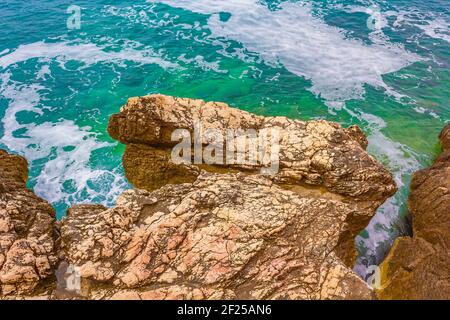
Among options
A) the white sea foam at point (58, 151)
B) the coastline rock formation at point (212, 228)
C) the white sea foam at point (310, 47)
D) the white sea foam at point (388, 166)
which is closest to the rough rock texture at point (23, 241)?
the coastline rock formation at point (212, 228)

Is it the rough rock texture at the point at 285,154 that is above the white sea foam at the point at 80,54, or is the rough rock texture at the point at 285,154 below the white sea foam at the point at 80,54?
above

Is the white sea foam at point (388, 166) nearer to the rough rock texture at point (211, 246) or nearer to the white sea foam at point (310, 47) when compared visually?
the white sea foam at point (310, 47)

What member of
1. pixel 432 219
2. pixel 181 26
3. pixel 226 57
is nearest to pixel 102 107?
pixel 226 57

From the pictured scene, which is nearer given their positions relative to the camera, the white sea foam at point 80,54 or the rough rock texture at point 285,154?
the rough rock texture at point 285,154

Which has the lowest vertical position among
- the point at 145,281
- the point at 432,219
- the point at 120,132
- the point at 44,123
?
the point at 44,123

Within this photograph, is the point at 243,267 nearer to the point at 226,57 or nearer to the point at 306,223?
the point at 306,223

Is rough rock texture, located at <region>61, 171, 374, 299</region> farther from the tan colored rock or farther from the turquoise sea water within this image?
the turquoise sea water

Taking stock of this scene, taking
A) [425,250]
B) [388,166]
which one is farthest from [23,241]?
[388,166]
